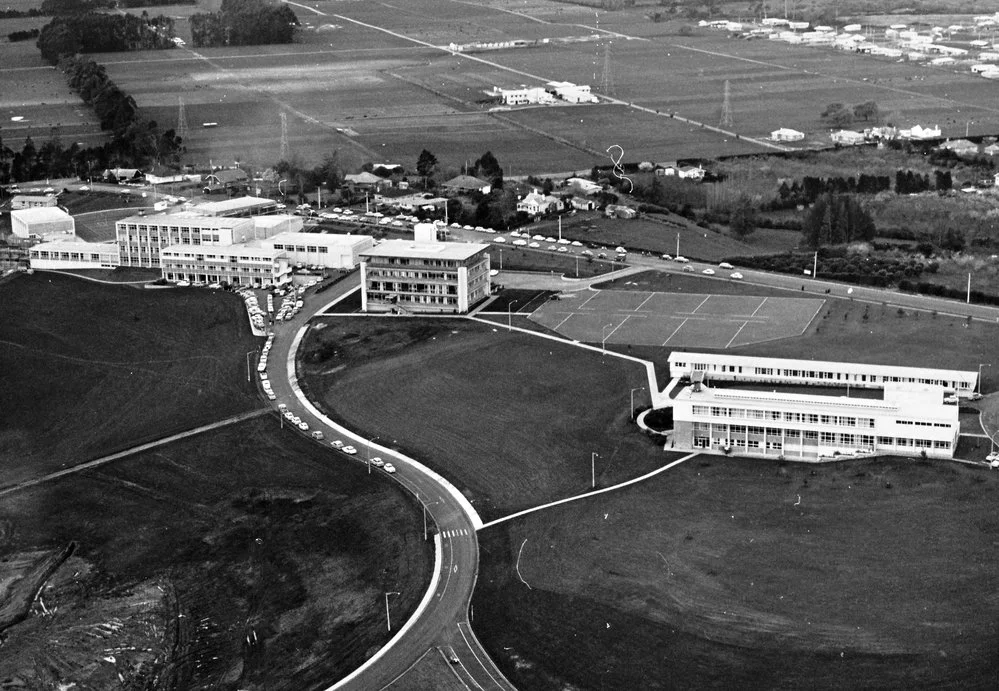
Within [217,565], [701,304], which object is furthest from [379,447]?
[701,304]

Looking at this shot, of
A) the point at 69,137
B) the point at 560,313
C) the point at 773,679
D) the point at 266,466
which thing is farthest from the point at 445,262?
the point at 69,137

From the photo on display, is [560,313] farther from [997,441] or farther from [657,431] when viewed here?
[997,441]

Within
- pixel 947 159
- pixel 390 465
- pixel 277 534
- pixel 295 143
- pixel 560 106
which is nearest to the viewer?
pixel 277 534

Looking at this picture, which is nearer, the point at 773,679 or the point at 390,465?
the point at 773,679

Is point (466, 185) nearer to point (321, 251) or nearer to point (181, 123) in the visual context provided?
point (321, 251)

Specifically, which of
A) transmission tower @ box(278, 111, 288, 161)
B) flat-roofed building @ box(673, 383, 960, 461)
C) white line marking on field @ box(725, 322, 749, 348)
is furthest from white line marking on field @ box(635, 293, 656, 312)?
transmission tower @ box(278, 111, 288, 161)

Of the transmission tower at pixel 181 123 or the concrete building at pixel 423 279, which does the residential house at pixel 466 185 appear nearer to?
the concrete building at pixel 423 279

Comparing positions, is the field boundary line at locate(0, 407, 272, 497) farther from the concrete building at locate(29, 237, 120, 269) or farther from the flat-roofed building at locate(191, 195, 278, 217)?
the flat-roofed building at locate(191, 195, 278, 217)

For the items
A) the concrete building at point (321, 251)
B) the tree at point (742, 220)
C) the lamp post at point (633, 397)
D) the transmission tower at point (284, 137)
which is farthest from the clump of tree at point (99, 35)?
the lamp post at point (633, 397)
